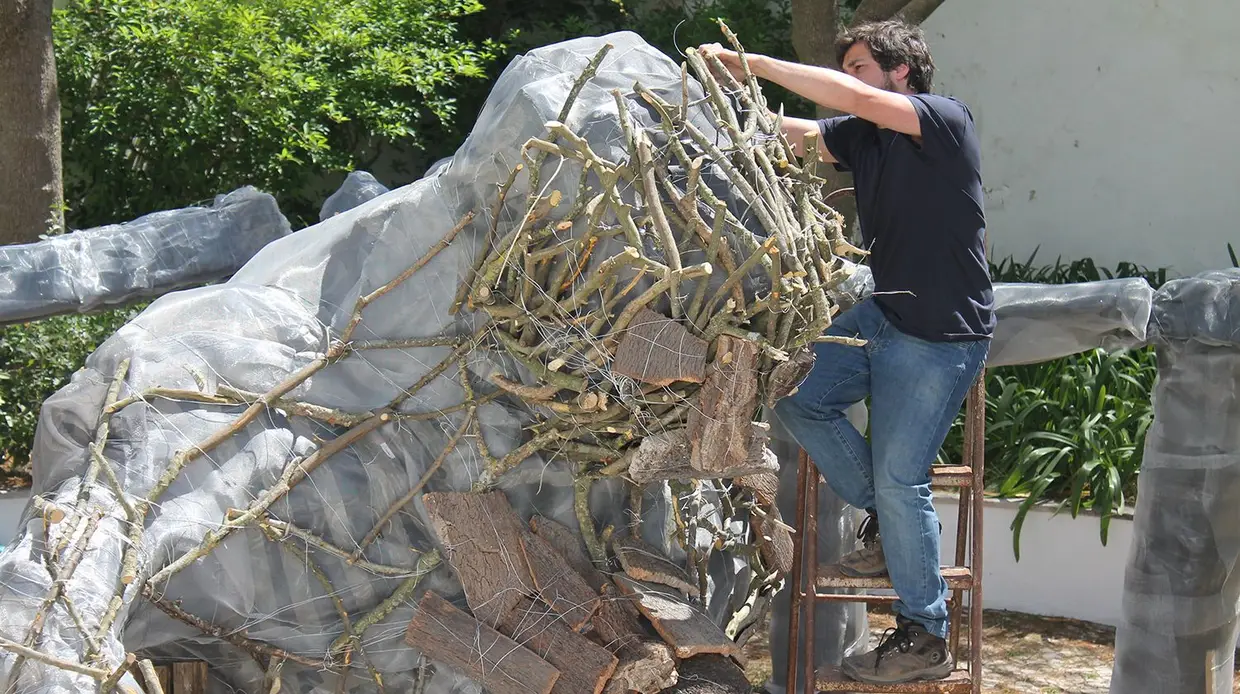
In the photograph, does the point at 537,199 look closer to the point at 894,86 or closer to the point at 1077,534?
the point at 894,86

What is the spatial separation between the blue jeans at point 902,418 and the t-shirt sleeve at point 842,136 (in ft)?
1.52

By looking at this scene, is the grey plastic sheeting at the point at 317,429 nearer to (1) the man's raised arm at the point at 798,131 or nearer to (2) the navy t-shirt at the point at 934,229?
(1) the man's raised arm at the point at 798,131

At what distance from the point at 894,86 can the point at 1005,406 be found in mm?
3306

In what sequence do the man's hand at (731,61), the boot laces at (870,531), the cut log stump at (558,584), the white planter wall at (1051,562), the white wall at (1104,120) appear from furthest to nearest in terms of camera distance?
the white wall at (1104,120)
the white planter wall at (1051,562)
the boot laces at (870,531)
the man's hand at (731,61)
the cut log stump at (558,584)

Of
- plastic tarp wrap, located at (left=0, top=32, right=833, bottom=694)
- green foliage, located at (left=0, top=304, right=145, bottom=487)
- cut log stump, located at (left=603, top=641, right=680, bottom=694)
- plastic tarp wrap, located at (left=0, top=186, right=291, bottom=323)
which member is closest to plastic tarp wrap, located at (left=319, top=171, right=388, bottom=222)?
plastic tarp wrap, located at (left=0, top=186, right=291, bottom=323)

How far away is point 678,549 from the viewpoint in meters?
4.02

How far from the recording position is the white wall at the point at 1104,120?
26.0ft

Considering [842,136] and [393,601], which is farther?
[842,136]

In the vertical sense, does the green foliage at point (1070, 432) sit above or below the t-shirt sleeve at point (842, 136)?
below

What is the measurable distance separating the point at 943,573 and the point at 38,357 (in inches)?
164

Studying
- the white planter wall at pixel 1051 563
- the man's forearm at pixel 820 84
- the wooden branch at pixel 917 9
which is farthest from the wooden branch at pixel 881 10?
the man's forearm at pixel 820 84

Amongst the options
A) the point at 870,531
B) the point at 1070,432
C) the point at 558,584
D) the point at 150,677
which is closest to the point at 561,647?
the point at 558,584

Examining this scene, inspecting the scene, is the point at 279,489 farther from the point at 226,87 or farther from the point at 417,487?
the point at 226,87

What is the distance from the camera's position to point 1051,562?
6.50 m
